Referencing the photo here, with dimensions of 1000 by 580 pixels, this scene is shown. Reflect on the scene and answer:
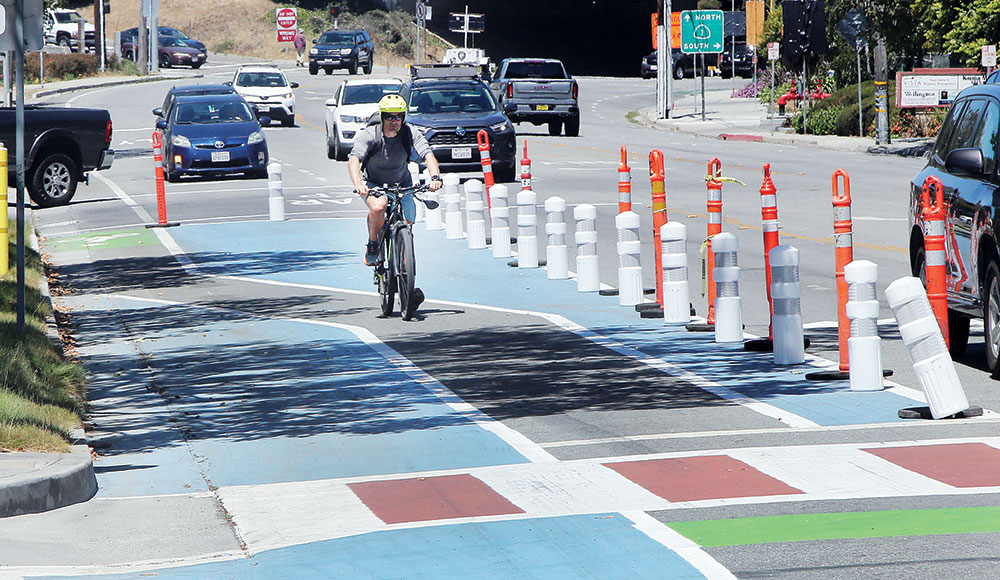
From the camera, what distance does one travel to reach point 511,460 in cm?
851

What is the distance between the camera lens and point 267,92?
157ft

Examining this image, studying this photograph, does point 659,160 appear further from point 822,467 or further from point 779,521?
point 779,521

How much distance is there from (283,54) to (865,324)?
8907 cm

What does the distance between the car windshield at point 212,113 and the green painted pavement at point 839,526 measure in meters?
26.2

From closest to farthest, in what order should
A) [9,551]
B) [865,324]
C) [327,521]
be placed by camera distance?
[9,551] → [327,521] → [865,324]

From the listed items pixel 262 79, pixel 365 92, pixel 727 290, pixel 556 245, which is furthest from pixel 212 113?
pixel 727 290

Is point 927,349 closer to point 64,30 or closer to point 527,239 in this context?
point 527,239

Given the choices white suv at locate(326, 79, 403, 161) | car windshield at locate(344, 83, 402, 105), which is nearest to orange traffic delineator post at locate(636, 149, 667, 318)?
A: white suv at locate(326, 79, 403, 161)

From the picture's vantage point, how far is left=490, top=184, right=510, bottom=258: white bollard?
18.3 m

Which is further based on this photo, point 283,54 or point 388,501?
point 283,54

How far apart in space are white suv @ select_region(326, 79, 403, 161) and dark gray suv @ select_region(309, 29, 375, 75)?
37636mm

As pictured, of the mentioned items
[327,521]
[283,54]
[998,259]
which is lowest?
[327,521]

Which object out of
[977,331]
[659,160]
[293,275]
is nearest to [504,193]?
[293,275]

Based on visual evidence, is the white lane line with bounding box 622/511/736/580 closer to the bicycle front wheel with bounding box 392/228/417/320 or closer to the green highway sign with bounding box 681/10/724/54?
the bicycle front wheel with bounding box 392/228/417/320
